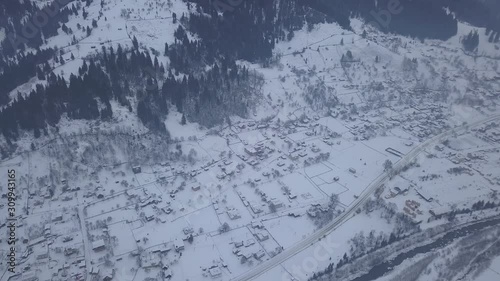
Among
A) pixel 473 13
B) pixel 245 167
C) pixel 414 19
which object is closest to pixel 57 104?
pixel 245 167

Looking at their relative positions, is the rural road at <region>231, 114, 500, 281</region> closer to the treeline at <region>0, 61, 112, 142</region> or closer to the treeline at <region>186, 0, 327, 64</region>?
the treeline at <region>0, 61, 112, 142</region>

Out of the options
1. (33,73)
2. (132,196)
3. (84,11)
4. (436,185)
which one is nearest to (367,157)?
(436,185)

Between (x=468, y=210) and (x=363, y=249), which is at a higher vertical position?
(x=363, y=249)

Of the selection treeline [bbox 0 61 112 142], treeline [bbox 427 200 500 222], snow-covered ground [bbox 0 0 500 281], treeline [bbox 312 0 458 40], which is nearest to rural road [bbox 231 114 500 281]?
snow-covered ground [bbox 0 0 500 281]

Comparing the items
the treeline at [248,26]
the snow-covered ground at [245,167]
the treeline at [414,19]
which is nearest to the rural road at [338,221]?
the snow-covered ground at [245,167]

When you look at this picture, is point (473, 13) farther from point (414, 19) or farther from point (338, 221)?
point (338, 221)

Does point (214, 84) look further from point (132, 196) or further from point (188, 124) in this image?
point (132, 196)
